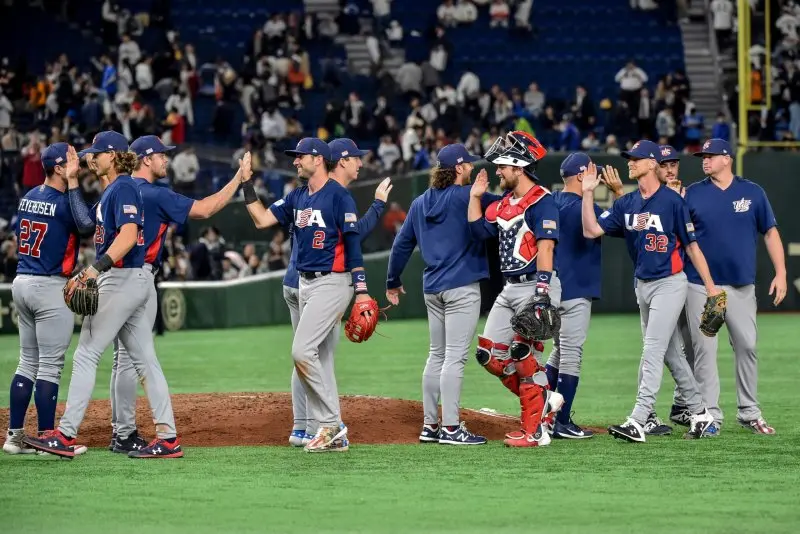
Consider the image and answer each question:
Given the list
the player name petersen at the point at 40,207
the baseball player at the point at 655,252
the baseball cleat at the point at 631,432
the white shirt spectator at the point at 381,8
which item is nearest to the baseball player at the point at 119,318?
the player name petersen at the point at 40,207

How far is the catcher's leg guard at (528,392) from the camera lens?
8906 mm

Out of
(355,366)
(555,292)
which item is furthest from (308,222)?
(355,366)

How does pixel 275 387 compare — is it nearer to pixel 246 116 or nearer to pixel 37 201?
pixel 37 201

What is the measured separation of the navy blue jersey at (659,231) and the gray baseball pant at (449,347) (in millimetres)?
1160

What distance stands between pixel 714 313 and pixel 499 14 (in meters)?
22.5

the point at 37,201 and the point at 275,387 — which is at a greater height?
the point at 37,201

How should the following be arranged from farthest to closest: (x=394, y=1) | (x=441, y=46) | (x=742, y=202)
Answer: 1. (x=394, y=1)
2. (x=441, y=46)
3. (x=742, y=202)

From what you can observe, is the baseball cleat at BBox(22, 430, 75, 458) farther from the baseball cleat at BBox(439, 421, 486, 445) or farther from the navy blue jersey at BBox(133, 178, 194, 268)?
the baseball cleat at BBox(439, 421, 486, 445)

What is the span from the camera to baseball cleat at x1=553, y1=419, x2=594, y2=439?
9484 millimetres

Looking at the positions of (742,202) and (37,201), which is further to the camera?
(742,202)

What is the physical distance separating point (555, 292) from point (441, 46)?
21.2 m

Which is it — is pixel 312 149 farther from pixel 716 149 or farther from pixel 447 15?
pixel 447 15

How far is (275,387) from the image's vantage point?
44.7 ft

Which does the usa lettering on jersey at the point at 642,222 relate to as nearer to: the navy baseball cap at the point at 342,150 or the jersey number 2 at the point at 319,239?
the navy baseball cap at the point at 342,150
